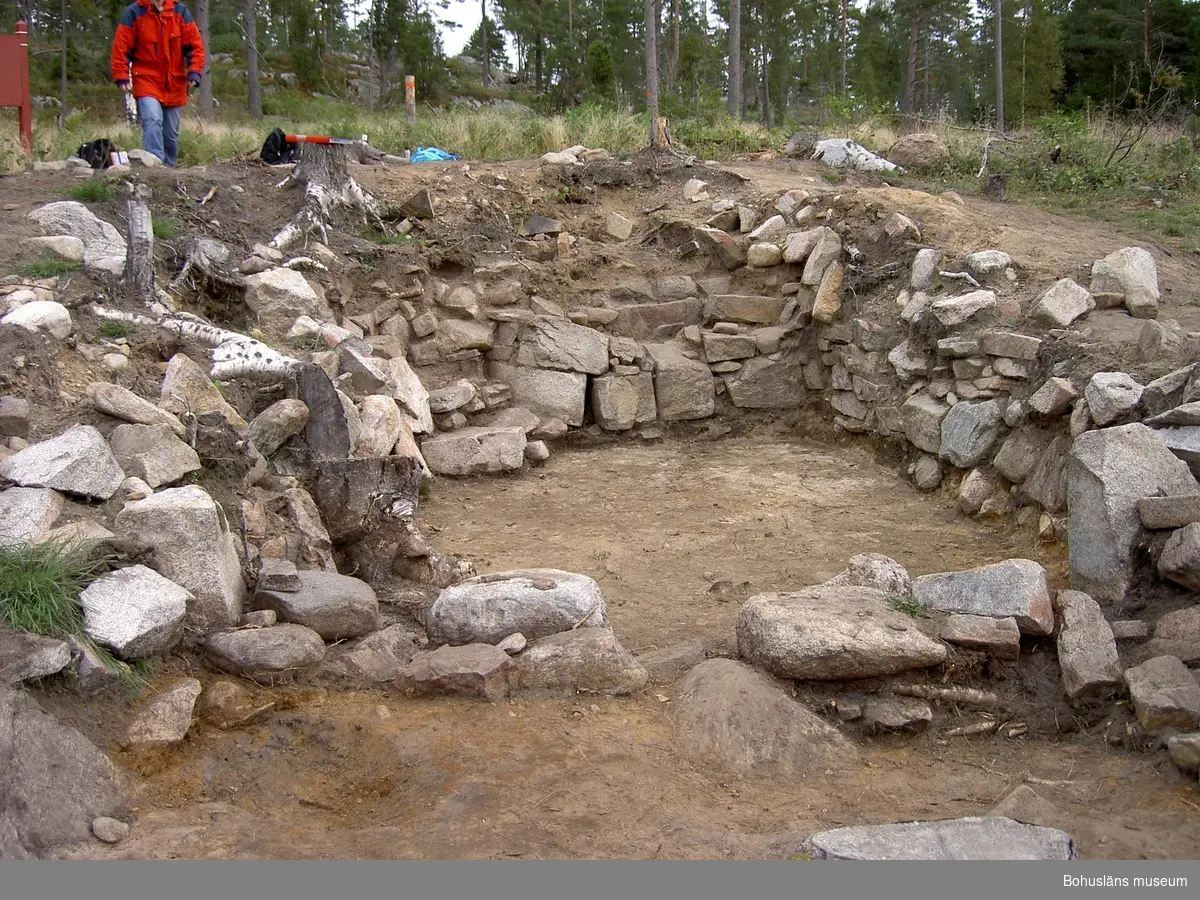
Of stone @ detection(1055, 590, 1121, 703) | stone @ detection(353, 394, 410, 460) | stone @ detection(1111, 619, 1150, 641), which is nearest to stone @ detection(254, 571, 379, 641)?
stone @ detection(353, 394, 410, 460)

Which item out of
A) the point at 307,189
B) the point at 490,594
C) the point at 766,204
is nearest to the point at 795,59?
the point at 766,204

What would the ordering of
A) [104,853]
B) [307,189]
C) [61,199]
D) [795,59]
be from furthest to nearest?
[795,59] → [307,189] → [61,199] → [104,853]

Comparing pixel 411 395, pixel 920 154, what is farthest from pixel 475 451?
pixel 920 154

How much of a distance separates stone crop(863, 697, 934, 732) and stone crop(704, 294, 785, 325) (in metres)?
5.55

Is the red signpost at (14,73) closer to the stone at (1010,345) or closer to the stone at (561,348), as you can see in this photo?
the stone at (561,348)

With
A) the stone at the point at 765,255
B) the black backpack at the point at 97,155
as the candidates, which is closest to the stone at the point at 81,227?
the black backpack at the point at 97,155

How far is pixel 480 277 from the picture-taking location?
879 centimetres

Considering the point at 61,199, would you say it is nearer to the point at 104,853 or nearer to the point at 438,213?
the point at 438,213

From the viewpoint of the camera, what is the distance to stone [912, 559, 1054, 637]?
420 cm

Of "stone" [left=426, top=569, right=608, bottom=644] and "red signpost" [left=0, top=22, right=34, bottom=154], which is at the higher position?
"red signpost" [left=0, top=22, right=34, bottom=154]

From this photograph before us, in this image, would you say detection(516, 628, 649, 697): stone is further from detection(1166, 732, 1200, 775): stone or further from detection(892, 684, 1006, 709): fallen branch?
detection(1166, 732, 1200, 775): stone

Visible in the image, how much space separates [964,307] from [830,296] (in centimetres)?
153

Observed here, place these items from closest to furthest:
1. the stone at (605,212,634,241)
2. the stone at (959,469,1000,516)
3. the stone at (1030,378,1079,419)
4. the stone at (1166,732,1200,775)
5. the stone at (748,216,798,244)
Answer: the stone at (1166,732,1200,775)
the stone at (1030,378,1079,419)
the stone at (959,469,1000,516)
the stone at (748,216,798,244)
the stone at (605,212,634,241)

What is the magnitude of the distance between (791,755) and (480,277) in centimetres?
606
